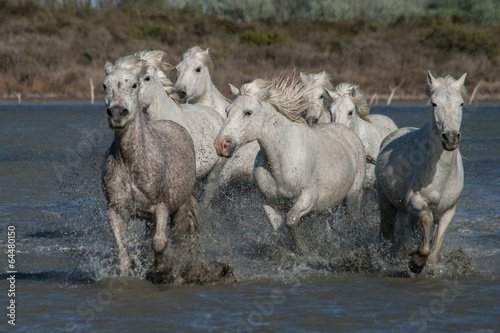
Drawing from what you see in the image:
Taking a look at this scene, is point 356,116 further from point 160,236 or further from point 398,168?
point 160,236

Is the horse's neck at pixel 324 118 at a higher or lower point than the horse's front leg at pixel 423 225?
higher

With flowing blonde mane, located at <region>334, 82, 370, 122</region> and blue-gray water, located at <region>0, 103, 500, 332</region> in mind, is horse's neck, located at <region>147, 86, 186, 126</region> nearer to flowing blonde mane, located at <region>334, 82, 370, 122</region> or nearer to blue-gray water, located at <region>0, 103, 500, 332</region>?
blue-gray water, located at <region>0, 103, 500, 332</region>

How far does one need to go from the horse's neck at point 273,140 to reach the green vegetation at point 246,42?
106ft

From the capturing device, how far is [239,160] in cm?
930

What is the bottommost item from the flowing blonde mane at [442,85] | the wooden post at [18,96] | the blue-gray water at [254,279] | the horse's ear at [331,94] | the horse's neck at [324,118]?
the wooden post at [18,96]

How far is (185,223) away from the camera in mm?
7055

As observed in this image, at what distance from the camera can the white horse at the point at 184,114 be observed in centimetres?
831

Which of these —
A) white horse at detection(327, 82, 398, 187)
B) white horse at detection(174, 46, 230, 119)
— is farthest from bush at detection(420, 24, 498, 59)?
white horse at detection(174, 46, 230, 119)

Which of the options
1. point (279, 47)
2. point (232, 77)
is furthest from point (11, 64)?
point (279, 47)

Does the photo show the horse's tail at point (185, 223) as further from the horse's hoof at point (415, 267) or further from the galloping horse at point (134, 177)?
the horse's hoof at point (415, 267)

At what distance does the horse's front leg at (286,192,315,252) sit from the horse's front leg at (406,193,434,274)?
0.94 metres

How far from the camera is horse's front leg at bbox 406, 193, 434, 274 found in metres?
6.56

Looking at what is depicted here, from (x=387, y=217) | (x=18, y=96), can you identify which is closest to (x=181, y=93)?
(x=387, y=217)

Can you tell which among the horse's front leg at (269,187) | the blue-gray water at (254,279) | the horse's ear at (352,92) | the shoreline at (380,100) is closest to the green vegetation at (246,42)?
the shoreline at (380,100)
